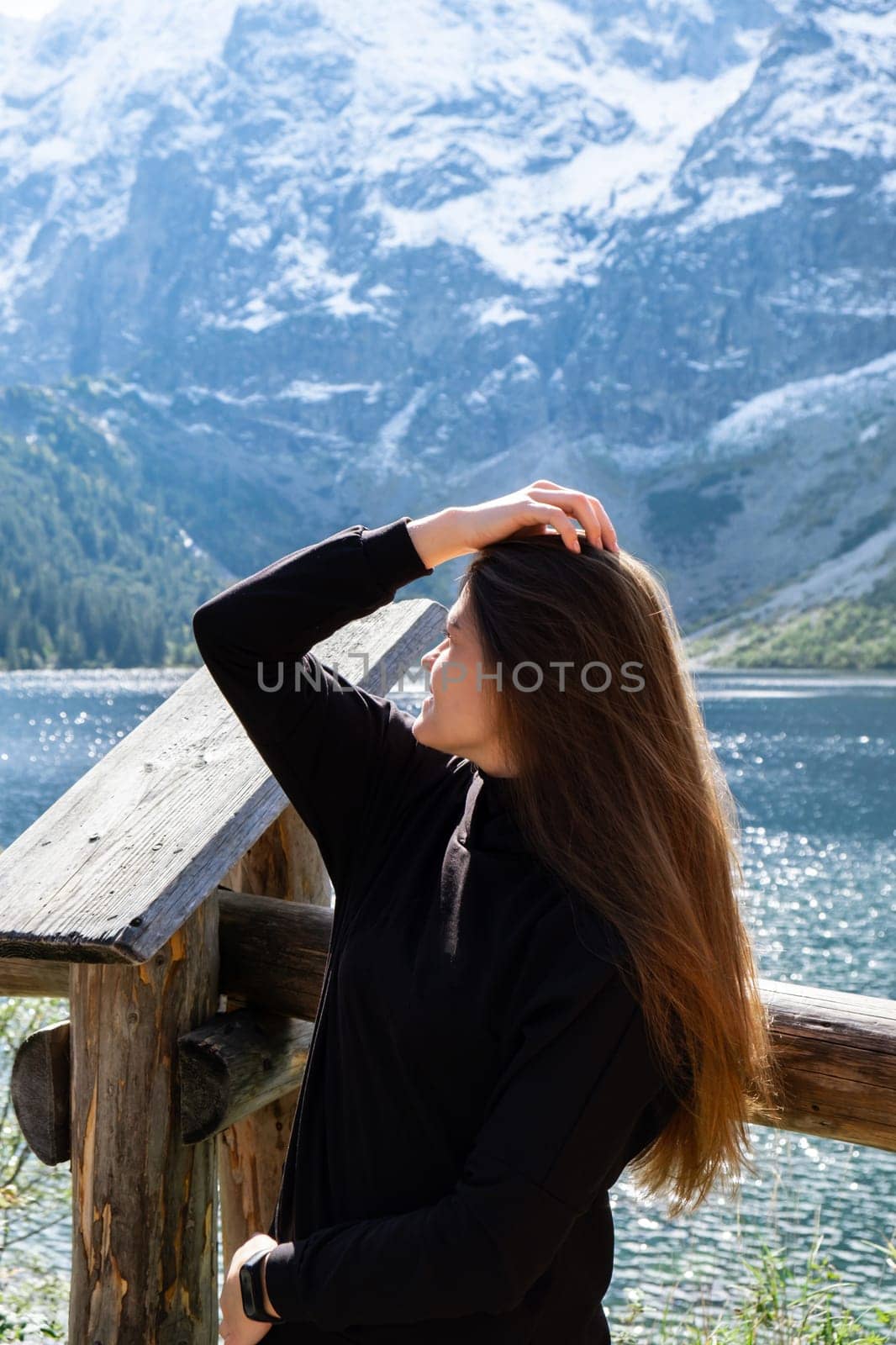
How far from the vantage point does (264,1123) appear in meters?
2.76

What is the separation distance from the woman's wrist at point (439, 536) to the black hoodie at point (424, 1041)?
0.02 meters

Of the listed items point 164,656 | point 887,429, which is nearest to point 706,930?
point 164,656

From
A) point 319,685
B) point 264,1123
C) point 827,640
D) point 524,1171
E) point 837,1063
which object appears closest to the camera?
point 524,1171

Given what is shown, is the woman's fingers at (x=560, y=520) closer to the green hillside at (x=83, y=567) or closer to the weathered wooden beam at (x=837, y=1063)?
the weathered wooden beam at (x=837, y=1063)

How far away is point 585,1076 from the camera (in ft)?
5.25

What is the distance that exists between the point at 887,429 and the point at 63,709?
141m

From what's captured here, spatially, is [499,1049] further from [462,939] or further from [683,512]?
[683,512]

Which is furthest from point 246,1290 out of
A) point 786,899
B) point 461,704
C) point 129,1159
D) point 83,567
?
point 83,567

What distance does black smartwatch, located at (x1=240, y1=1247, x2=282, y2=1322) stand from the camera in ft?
5.73

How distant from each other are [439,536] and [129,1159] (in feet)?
4.04

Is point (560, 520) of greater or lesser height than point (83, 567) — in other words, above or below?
above

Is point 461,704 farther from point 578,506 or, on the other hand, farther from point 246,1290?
point 246,1290

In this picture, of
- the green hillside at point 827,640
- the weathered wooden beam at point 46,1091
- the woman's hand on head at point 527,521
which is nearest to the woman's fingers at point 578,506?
the woman's hand on head at point 527,521

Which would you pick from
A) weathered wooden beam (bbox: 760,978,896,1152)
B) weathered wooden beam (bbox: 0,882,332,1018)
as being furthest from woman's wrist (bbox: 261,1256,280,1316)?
weathered wooden beam (bbox: 760,978,896,1152)
